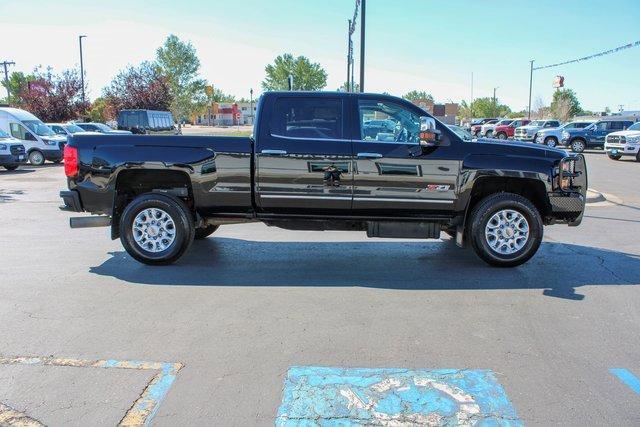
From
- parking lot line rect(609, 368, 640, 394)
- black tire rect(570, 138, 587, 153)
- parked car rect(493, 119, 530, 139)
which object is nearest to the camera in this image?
parking lot line rect(609, 368, 640, 394)

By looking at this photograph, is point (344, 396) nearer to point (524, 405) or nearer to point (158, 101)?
point (524, 405)

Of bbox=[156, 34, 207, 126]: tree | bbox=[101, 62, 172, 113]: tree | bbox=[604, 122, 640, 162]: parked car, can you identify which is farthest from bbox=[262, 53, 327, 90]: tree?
bbox=[604, 122, 640, 162]: parked car

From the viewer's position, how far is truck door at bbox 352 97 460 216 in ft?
20.1

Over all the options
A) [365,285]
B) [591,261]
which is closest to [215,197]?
[365,285]

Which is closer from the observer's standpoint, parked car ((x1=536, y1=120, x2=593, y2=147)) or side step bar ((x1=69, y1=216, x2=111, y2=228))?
side step bar ((x1=69, y1=216, x2=111, y2=228))

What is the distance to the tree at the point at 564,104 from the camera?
7831 cm

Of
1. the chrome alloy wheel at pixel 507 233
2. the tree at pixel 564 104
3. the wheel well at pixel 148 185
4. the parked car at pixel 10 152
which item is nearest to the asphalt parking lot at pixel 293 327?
the chrome alloy wheel at pixel 507 233

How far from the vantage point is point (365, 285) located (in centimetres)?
564

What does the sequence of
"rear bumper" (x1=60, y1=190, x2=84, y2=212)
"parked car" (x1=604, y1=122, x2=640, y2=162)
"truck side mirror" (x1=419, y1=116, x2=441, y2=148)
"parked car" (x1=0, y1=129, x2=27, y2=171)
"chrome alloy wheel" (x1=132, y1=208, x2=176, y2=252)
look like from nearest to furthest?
"truck side mirror" (x1=419, y1=116, x2=441, y2=148) → "chrome alloy wheel" (x1=132, y1=208, x2=176, y2=252) → "rear bumper" (x1=60, y1=190, x2=84, y2=212) → "parked car" (x1=0, y1=129, x2=27, y2=171) → "parked car" (x1=604, y1=122, x2=640, y2=162)

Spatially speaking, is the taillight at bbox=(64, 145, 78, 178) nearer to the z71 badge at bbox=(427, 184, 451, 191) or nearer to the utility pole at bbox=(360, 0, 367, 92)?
the z71 badge at bbox=(427, 184, 451, 191)

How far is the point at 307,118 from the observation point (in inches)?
250

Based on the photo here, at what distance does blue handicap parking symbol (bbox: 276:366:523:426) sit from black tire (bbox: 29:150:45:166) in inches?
873

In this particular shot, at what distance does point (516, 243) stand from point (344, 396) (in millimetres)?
3771

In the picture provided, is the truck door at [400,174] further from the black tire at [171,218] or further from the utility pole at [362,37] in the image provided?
the utility pole at [362,37]
